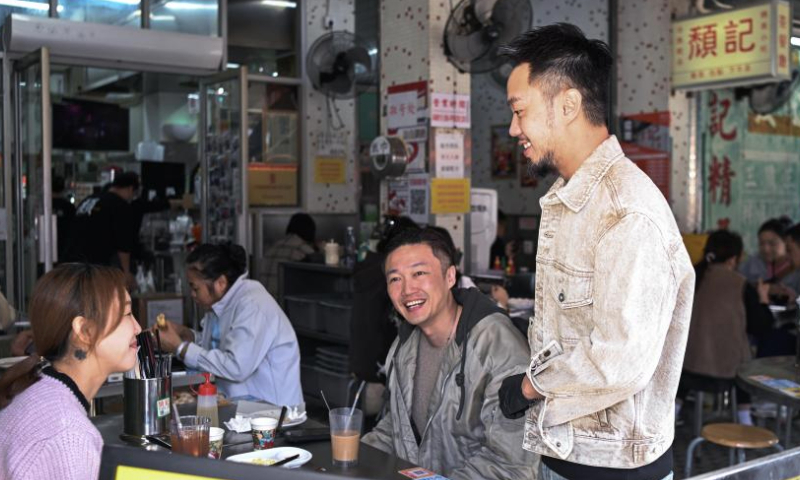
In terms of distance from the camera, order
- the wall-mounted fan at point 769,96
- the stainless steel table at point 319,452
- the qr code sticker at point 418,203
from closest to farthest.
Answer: the stainless steel table at point 319,452 < the qr code sticker at point 418,203 < the wall-mounted fan at point 769,96

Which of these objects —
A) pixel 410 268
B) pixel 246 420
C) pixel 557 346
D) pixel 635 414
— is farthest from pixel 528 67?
pixel 246 420

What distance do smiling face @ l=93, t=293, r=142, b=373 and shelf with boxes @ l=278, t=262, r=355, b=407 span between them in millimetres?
3921

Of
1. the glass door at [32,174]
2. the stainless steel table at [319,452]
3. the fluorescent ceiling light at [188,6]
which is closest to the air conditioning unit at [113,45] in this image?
the glass door at [32,174]

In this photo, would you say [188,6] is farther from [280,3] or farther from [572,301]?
[572,301]

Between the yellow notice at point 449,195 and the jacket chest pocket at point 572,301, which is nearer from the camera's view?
the jacket chest pocket at point 572,301

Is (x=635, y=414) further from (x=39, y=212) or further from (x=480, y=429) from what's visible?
(x=39, y=212)

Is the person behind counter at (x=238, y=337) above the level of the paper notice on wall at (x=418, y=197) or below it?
below

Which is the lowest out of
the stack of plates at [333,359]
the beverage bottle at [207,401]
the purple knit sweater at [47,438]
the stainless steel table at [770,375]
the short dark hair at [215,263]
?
the stack of plates at [333,359]

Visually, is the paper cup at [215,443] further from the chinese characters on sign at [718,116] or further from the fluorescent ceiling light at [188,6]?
the chinese characters on sign at [718,116]

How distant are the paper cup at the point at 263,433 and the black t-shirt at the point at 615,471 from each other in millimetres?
1013

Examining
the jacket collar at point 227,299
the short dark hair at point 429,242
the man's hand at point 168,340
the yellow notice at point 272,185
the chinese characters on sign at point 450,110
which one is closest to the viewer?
the short dark hair at point 429,242

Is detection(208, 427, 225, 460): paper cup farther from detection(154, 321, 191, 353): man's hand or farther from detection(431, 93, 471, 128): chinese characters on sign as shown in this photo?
detection(431, 93, 471, 128): chinese characters on sign

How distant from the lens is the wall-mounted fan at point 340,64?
7773mm

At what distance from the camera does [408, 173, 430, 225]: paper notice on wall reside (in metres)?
6.43
